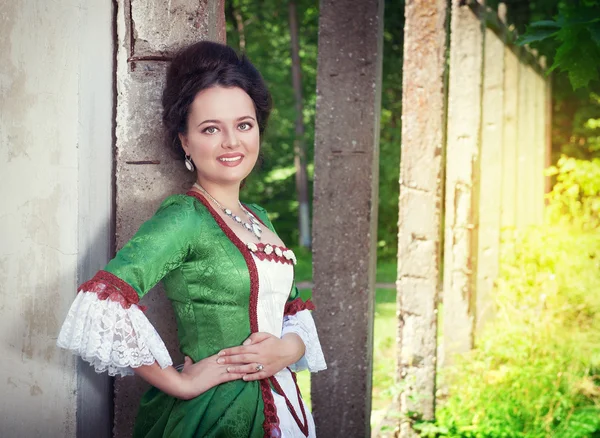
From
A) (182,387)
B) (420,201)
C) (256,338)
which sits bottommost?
(182,387)

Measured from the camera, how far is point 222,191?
2.22m

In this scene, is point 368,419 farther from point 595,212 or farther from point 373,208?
point 595,212

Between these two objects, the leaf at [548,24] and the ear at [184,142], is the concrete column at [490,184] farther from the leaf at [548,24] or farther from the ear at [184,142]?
the ear at [184,142]


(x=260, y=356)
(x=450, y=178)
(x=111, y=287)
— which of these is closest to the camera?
(x=111, y=287)

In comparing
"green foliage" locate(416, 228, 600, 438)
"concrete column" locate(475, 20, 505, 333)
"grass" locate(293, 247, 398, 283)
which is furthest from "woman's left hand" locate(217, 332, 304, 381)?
"grass" locate(293, 247, 398, 283)

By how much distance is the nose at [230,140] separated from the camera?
2.13 metres

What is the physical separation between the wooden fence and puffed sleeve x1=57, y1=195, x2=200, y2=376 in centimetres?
311

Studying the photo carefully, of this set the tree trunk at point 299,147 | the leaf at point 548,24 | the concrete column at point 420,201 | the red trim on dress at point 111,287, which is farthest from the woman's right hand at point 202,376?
the tree trunk at point 299,147

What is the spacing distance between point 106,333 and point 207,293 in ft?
0.98

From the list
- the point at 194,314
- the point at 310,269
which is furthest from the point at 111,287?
the point at 310,269

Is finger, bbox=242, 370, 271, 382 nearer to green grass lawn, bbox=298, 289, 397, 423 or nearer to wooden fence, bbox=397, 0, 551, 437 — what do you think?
wooden fence, bbox=397, 0, 551, 437

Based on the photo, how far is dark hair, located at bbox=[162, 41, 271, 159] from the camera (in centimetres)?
214

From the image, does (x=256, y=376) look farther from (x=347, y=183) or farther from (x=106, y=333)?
(x=347, y=183)

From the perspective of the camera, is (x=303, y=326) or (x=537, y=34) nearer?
(x=303, y=326)
